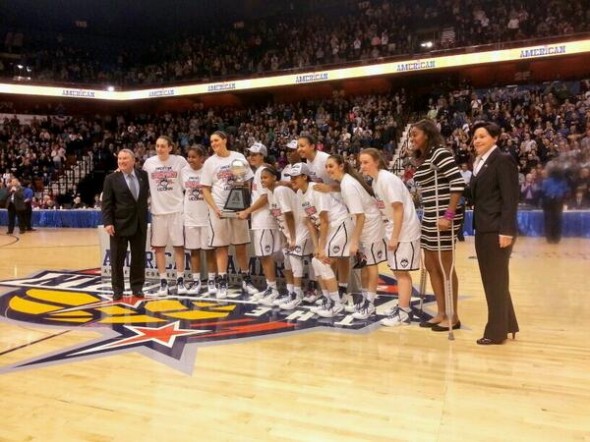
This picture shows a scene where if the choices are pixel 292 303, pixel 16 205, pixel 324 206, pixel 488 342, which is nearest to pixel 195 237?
pixel 292 303

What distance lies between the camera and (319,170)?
5.55 m

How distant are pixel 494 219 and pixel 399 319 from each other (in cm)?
129

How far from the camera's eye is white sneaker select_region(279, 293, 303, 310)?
18.5 feet

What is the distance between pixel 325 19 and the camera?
1020 inches

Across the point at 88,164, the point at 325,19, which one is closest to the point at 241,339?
the point at 88,164

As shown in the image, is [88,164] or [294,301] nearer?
[294,301]

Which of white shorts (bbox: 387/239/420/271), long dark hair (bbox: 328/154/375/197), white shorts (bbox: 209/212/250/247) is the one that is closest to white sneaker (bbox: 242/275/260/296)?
white shorts (bbox: 209/212/250/247)

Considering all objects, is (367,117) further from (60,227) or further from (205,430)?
(205,430)

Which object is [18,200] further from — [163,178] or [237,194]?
[237,194]

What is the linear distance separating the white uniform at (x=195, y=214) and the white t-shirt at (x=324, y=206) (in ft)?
4.83

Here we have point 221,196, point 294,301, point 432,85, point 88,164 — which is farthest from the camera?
point 88,164

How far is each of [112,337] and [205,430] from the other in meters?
2.14

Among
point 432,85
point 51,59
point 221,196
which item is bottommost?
point 221,196

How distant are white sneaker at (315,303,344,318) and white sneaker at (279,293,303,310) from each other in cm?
41
